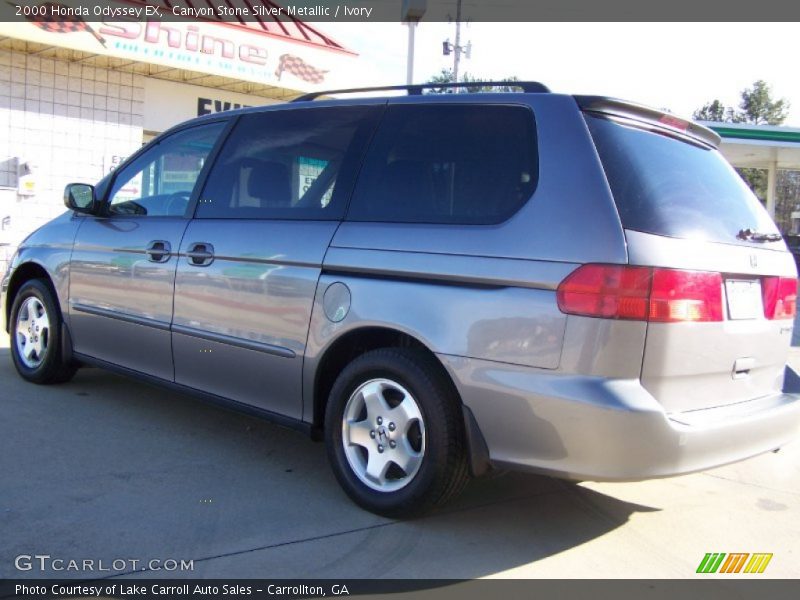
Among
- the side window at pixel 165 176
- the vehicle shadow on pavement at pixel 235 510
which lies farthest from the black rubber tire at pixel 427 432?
the side window at pixel 165 176

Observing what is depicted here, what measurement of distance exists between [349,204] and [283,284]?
1.74ft

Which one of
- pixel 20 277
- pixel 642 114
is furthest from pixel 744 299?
pixel 20 277

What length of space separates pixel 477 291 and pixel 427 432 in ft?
2.16

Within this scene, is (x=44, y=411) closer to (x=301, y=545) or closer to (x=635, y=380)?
(x=301, y=545)

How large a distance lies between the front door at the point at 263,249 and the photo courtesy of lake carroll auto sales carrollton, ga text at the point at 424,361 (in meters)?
0.02

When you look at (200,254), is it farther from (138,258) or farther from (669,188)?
(669,188)

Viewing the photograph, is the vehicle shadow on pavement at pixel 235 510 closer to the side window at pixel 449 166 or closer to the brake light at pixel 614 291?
the brake light at pixel 614 291

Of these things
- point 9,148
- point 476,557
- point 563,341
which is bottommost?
point 476,557

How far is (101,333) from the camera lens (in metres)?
5.05

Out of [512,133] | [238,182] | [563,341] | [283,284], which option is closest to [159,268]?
[238,182]

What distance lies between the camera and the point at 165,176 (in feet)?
16.2

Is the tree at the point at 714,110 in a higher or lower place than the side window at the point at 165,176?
higher

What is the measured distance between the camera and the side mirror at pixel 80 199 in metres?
5.26

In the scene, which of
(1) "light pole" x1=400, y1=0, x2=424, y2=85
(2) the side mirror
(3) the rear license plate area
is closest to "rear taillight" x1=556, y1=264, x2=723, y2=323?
(3) the rear license plate area
